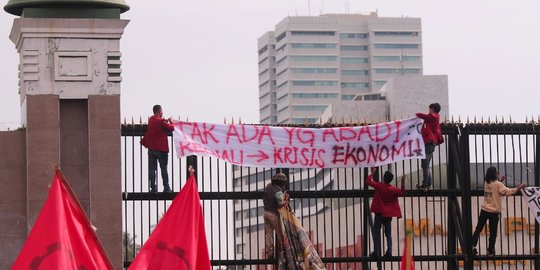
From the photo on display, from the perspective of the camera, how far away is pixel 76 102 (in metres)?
22.2

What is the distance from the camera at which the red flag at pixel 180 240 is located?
68.6 ft

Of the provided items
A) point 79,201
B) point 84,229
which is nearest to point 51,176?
point 79,201

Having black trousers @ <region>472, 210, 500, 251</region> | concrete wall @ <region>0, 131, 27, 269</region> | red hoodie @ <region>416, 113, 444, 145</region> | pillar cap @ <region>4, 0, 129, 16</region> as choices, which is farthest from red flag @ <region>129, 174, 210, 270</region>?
black trousers @ <region>472, 210, 500, 251</region>

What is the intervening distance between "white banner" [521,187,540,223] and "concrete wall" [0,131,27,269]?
8147mm

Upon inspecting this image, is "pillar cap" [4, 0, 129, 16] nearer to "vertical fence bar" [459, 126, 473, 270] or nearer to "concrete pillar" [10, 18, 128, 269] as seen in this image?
"concrete pillar" [10, 18, 128, 269]

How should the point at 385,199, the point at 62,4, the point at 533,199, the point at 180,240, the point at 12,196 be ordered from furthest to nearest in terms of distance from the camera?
the point at 533,199, the point at 385,199, the point at 62,4, the point at 12,196, the point at 180,240

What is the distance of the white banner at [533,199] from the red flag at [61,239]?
7.56m

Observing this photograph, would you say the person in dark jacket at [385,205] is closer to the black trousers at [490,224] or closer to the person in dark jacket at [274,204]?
the black trousers at [490,224]

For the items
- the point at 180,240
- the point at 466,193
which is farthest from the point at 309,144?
the point at 180,240

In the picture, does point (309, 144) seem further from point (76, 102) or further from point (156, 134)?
point (76, 102)

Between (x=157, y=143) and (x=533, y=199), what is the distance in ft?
20.8

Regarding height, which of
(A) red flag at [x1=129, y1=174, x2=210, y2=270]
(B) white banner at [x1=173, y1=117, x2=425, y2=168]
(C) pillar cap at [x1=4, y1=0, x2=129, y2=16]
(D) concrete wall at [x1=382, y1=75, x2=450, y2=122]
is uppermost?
(D) concrete wall at [x1=382, y1=75, x2=450, y2=122]

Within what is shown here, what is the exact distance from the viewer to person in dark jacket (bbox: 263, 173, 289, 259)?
2219 centimetres

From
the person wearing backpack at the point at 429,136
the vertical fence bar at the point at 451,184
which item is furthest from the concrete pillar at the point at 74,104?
the vertical fence bar at the point at 451,184
